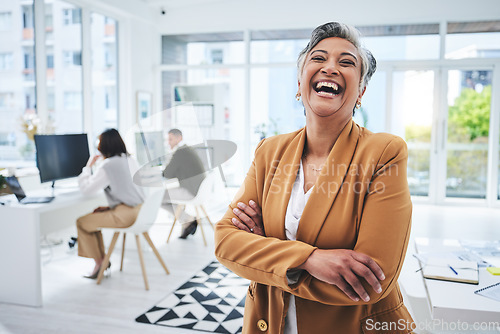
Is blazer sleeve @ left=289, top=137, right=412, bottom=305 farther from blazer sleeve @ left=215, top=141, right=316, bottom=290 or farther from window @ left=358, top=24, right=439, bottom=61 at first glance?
window @ left=358, top=24, right=439, bottom=61

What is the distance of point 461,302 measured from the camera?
1.42m

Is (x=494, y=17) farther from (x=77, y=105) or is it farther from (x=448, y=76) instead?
(x=77, y=105)

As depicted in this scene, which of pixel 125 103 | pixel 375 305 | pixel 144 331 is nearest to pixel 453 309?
pixel 375 305

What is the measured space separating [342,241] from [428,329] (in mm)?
762

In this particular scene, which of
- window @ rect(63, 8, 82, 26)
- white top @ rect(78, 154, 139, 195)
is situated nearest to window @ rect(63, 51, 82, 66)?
window @ rect(63, 8, 82, 26)

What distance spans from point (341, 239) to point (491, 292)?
2.70ft

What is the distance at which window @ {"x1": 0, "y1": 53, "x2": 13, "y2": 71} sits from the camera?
14.7 ft

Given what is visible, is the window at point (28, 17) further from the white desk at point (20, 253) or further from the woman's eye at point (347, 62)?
the woman's eye at point (347, 62)

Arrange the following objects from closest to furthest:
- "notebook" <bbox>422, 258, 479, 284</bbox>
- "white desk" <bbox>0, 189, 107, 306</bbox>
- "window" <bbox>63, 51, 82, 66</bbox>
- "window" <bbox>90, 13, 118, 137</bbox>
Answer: "notebook" <bbox>422, 258, 479, 284</bbox>, "white desk" <bbox>0, 189, 107, 306</bbox>, "window" <bbox>63, 51, 82, 66</bbox>, "window" <bbox>90, 13, 118, 137</bbox>

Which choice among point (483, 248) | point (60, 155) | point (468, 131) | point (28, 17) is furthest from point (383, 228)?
point (468, 131)

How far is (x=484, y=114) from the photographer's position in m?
6.75

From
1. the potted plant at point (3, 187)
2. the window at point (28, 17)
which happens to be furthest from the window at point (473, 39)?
the potted plant at point (3, 187)

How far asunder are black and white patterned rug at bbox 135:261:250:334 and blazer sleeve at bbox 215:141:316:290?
175 cm

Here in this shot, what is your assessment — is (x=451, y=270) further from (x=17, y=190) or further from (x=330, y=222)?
(x=17, y=190)
